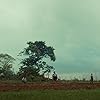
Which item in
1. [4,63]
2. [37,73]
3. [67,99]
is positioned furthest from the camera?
[4,63]

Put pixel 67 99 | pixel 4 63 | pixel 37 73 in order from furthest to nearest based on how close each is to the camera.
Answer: pixel 4 63, pixel 37 73, pixel 67 99

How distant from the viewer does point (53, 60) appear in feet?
229

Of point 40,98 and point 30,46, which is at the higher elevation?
point 30,46

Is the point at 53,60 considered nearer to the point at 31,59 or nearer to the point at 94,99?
the point at 31,59

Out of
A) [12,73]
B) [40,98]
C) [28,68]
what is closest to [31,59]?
[28,68]

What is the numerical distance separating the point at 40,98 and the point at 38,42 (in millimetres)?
47207

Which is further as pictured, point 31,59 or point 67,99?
point 31,59

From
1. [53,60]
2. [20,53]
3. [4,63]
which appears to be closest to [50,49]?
[53,60]

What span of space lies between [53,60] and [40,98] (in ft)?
152

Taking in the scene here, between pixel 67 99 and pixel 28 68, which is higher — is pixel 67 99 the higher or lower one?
the lower one

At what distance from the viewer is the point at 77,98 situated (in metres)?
23.4

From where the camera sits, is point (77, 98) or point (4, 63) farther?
point (4, 63)

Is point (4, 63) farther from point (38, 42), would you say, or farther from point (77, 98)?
point (77, 98)

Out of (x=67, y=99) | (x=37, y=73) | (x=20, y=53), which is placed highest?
(x=20, y=53)
